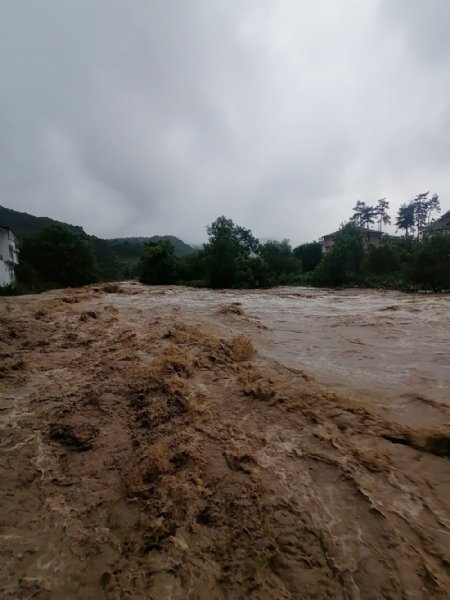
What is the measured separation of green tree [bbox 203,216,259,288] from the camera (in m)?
34.4

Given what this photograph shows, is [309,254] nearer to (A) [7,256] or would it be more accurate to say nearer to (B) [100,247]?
(A) [7,256]

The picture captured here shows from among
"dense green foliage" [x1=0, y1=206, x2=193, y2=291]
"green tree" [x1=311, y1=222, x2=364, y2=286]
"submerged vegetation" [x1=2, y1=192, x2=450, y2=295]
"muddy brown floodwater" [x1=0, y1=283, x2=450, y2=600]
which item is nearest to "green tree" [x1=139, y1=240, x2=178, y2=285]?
"submerged vegetation" [x1=2, y1=192, x2=450, y2=295]

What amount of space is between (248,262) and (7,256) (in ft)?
76.2

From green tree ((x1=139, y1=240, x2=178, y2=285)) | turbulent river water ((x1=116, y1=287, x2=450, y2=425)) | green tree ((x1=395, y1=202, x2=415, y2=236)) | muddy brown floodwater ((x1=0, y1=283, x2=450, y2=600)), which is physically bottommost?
muddy brown floodwater ((x1=0, y1=283, x2=450, y2=600))

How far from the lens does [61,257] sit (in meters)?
40.3

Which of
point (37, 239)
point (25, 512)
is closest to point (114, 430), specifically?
point (25, 512)

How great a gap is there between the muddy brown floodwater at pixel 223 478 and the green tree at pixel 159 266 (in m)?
33.2

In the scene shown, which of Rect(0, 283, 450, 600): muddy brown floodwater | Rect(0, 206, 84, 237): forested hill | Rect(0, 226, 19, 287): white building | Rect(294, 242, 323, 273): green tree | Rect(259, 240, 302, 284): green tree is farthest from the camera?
Rect(0, 206, 84, 237): forested hill

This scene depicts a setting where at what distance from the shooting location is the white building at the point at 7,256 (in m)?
29.8

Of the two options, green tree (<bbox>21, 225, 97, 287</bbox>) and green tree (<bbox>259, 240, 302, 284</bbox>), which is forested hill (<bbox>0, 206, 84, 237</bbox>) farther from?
green tree (<bbox>259, 240, 302, 284</bbox>)

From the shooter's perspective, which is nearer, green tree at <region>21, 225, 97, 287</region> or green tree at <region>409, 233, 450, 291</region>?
green tree at <region>409, 233, 450, 291</region>

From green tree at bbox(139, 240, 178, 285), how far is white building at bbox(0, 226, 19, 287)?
1318 centimetres

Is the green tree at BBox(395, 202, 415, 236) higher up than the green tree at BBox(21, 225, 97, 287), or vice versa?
the green tree at BBox(395, 202, 415, 236)

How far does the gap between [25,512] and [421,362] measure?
6.57 metres
